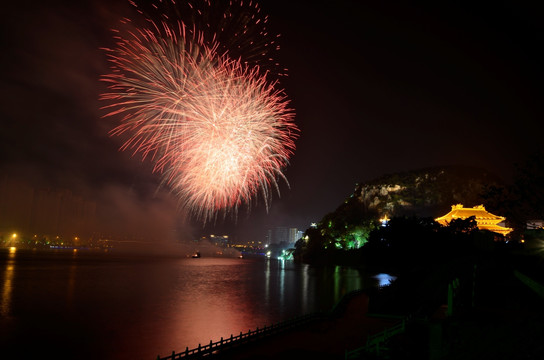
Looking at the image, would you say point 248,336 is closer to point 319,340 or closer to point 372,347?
point 319,340

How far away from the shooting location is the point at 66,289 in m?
48.7

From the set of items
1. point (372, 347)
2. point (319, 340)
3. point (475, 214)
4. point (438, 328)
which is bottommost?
point (319, 340)

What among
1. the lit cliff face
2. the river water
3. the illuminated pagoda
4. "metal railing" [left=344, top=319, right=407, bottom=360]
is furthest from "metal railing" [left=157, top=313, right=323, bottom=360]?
the lit cliff face

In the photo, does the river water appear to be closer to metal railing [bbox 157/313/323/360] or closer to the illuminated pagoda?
metal railing [bbox 157/313/323/360]

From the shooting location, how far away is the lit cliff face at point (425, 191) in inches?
4220

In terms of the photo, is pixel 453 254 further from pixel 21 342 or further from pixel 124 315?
pixel 21 342

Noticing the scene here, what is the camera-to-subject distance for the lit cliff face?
107m

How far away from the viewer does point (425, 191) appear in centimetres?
11125

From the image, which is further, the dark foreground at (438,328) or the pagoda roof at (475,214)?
the pagoda roof at (475,214)

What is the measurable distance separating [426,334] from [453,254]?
23570 mm

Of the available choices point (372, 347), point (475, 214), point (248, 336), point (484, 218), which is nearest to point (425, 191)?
point (475, 214)

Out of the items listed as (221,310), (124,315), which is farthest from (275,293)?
(124,315)

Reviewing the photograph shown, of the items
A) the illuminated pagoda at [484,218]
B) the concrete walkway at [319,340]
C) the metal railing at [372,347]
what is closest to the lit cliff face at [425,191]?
the illuminated pagoda at [484,218]

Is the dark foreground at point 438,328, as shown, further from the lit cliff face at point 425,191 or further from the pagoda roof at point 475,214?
the lit cliff face at point 425,191
